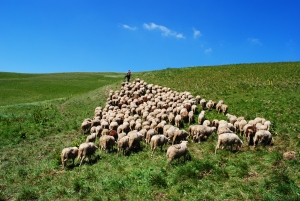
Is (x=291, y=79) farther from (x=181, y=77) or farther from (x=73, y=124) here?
(x=73, y=124)

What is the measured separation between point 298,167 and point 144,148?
315 inches

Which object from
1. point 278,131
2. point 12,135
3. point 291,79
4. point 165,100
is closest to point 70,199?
point 278,131

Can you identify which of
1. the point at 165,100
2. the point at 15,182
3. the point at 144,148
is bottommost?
the point at 15,182

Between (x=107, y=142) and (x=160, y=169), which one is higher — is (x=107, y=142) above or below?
above

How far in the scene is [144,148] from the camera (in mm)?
14797

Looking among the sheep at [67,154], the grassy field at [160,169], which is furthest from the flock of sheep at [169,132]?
the grassy field at [160,169]

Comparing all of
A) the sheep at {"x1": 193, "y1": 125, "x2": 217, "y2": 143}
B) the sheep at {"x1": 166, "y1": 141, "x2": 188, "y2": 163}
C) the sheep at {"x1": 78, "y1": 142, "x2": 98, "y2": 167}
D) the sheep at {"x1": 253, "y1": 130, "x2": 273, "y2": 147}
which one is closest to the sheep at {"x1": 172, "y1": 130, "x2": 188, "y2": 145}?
the sheep at {"x1": 193, "y1": 125, "x2": 217, "y2": 143}

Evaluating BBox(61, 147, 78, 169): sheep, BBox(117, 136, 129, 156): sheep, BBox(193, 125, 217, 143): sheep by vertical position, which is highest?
BBox(193, 125, 217, 143): sheep

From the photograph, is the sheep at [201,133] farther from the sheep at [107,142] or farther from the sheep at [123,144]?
the sheep at [107,142]

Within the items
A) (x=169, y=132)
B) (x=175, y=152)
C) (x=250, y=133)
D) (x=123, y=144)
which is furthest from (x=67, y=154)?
(x=250, y=133)

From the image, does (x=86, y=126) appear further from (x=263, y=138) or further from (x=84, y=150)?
(x=263, y=138)

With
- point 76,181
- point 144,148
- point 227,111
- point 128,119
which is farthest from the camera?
point 227,111

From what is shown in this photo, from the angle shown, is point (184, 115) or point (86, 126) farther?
point (86, 126)

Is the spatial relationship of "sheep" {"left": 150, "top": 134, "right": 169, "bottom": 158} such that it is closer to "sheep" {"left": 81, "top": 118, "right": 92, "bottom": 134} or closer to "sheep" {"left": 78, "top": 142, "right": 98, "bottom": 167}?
"sheep" {"left": 78, "top": 142, "right": 98, "bottom": 167}
